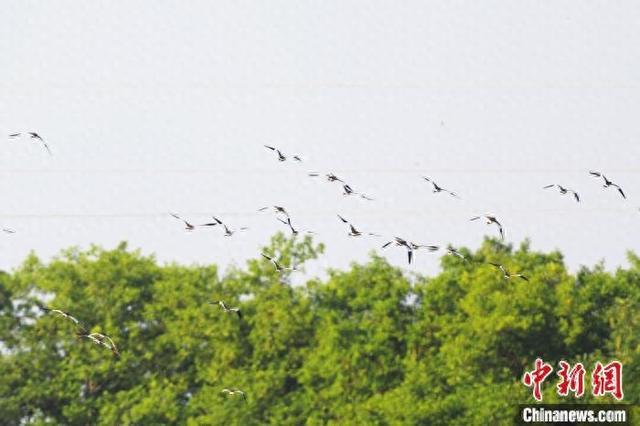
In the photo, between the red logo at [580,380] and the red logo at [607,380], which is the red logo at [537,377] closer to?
the red logo at [580,380]

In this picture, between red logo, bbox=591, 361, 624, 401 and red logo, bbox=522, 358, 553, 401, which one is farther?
red logo, bbox=522, 358, 553, 401

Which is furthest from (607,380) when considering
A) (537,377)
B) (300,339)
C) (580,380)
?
(300,339)

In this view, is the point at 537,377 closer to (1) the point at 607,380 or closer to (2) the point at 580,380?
(2) the point at 580,380

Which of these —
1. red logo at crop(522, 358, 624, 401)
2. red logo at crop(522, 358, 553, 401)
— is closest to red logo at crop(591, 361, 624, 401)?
red logo at crop(522, 358, 624, 401)

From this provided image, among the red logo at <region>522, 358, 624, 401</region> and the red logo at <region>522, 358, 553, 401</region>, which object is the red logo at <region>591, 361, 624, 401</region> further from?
the red logo at <region>522, 358, 553, 401</region>

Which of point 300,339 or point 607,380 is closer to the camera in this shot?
point 607,380

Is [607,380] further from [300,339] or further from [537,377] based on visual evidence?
[300,339]

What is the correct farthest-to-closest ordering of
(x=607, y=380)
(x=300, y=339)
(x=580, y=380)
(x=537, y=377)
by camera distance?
1. (x=300, y=339)
2. (x=580, y=380)
3. (x=537, y=377)
4. (x=607, y=380)

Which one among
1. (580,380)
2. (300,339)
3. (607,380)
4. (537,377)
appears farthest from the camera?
(300,339)

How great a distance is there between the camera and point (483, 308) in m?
77.8

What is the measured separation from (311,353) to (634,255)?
722 inches

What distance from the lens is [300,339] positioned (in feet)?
268

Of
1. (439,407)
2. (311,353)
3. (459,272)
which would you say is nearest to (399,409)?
(439,407)

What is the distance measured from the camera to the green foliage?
7631cm
